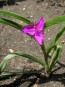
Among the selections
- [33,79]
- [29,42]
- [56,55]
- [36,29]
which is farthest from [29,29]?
[29,42]

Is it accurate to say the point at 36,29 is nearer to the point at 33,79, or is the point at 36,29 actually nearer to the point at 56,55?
the point at 56,55

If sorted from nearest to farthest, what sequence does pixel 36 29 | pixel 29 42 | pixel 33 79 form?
pixel 36 29 < pixel 33 79 < pixel 29 42

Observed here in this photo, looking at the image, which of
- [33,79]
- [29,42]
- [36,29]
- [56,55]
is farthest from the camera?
[29,42]

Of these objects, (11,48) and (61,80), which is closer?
(61,80)

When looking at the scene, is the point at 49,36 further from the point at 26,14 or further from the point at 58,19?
the point at 58,19

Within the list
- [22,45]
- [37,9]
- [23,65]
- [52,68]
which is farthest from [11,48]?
[37,9]

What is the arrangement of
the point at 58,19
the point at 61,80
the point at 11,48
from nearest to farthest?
the point at 58,19 → the point at 61,80 → the point at 11,48

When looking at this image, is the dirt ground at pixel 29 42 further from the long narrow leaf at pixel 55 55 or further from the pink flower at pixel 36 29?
the pink flower at pixel 36 29

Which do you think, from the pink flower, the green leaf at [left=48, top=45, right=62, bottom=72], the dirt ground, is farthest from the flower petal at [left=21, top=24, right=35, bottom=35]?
the dirt ground
